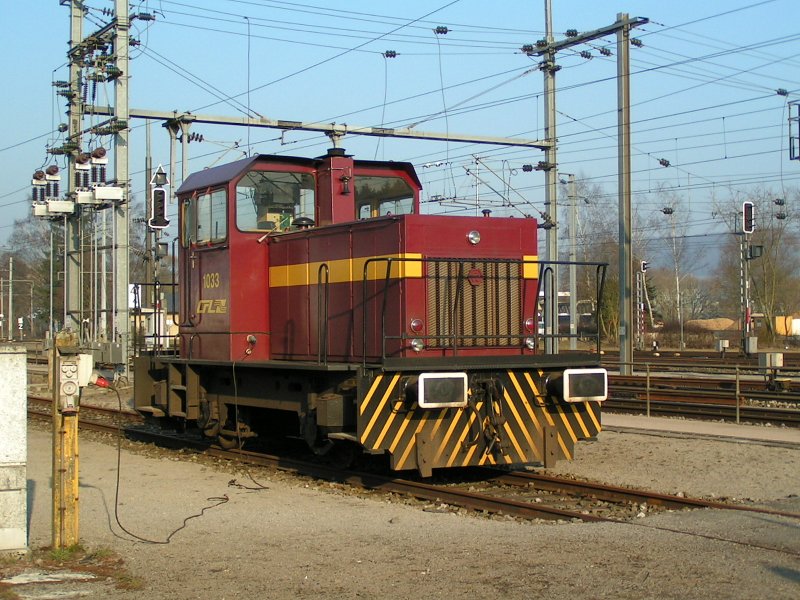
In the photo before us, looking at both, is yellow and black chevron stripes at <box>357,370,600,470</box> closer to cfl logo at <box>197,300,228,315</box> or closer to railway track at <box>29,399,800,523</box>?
railway track at <box>29,399,800,523</box>

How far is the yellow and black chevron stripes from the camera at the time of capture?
870 centimetres

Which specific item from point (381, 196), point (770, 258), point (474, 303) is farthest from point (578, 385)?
point (770, 258)

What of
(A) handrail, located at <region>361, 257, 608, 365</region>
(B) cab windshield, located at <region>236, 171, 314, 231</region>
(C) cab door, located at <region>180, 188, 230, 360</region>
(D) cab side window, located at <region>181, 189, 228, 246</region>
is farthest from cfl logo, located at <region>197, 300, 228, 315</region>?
(A) handrail, located at <region>361, 257, 608, 365</region>

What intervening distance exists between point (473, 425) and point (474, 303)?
1.33 m

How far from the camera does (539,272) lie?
9.97 meters

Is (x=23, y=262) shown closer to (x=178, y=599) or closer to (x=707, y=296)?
(x=707, y=296)

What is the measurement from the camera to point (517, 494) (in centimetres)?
905

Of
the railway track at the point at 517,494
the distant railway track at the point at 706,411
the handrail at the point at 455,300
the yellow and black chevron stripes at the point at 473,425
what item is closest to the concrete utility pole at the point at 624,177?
the distant railway track at the point at 706,411

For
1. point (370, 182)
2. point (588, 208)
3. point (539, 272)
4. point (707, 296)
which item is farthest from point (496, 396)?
point (707, 296)

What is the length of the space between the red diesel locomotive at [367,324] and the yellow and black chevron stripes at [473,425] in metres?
0.01

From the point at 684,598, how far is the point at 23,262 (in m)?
66.5

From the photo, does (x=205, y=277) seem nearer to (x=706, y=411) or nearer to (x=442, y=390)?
(x=442, y=390)

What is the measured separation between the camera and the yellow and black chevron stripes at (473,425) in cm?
870

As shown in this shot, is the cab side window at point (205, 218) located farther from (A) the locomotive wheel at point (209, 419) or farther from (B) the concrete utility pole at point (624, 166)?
(B) the concrete utility pole at point (624, 166)
